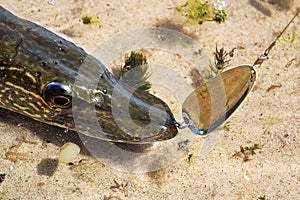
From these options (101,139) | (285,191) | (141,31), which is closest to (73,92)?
(101,139)

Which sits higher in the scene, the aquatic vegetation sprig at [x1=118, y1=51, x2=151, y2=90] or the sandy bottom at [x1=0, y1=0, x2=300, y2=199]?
the aquatic vegetation sprig at [x1=118, y1=51, x2=151, y2=90]

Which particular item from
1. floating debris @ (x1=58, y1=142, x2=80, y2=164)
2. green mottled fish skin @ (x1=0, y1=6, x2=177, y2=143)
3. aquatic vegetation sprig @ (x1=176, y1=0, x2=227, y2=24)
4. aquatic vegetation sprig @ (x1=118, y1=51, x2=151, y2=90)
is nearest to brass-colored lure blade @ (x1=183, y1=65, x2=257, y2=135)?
green mottled fish skin @ (x1=0, y1=6, x2=177, y2=143)

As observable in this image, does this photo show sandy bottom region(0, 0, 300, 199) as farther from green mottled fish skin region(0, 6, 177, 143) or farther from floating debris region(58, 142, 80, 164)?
green mottled fish skin region(0, 6, 177, 143)

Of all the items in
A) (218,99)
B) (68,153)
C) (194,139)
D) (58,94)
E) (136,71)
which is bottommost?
(194,139)

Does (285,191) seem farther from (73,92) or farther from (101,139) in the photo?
(73,92)

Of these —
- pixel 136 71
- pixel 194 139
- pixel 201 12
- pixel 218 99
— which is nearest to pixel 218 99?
Result: pixel 218 99

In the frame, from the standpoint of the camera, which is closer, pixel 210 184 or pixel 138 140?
pixel 138 140

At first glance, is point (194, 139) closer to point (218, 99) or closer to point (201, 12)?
point (218, 99)
